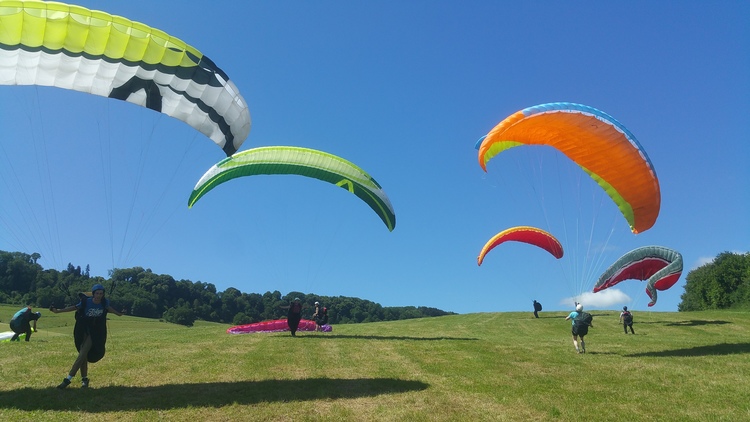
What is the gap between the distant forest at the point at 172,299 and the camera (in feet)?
240

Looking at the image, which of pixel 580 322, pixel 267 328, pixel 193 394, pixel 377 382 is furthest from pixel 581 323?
pixel 267 328

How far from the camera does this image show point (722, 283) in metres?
77.9

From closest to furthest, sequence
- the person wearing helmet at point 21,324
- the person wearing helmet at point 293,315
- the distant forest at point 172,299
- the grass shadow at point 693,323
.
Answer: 1. the person wearing helmet at point 21,324
2. the person wearing helmet at point 293,315
3. the grass shadow at point 693,323
4. the distant forest at point 172,299

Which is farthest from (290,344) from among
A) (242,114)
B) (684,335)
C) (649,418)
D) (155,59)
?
(684,335)

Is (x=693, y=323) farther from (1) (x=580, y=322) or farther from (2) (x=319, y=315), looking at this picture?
(2) (x=319, y=315)

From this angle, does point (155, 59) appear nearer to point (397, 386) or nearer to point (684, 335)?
point (397, 386)

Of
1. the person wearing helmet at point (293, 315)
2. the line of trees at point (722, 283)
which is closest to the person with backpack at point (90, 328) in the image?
the person wearing helmet at point (293, 315)

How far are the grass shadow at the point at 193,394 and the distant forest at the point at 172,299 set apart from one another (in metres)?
49.9

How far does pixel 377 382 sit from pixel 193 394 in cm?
379

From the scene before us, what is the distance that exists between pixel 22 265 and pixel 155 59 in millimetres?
89393

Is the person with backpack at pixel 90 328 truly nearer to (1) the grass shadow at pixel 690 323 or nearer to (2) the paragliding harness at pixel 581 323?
(2) the paragliding harness at pixel 581 323

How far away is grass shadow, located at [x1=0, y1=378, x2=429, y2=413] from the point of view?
8.30 m

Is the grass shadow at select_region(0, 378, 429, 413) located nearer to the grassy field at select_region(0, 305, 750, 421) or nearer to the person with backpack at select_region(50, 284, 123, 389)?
the grassy field at select_region(0, 305, 750, 421)

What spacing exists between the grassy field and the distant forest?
4558cm
